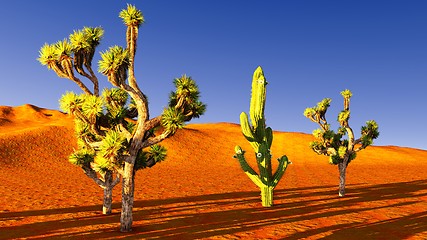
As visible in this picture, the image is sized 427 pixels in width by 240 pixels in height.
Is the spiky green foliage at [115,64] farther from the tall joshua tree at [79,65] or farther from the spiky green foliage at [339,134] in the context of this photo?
the spiky green foliage at [339,134]

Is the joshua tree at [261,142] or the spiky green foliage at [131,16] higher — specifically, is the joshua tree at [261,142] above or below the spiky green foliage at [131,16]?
below

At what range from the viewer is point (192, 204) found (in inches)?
732

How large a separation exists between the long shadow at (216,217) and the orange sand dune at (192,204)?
4 cm

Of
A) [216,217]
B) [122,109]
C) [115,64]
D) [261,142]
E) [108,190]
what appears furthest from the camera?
[261,142]

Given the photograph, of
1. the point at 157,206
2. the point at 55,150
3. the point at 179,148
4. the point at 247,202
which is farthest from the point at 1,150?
the point at 247,202

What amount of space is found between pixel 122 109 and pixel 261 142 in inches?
313

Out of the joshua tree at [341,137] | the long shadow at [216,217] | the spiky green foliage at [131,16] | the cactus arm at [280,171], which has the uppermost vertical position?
the spiky green foliage at [131,16]

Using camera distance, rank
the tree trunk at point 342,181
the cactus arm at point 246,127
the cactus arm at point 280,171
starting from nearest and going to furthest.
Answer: the cactus arm at point 246,127
the cactus arm at point 280,171
the tree trunk at point 342,181

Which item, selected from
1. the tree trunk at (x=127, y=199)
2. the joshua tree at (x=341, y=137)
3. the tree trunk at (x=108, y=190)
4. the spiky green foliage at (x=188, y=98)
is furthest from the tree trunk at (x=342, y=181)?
the tree trunk at (x=127, y=199)

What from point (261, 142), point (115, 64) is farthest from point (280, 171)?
point (115, 64)

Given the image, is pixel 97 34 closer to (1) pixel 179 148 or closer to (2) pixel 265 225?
(2) pixel 265 225

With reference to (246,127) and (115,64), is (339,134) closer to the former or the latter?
(246,127)

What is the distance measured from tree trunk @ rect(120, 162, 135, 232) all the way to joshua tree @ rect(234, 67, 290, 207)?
23.6ft

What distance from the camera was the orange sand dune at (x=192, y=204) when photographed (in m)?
12.7
